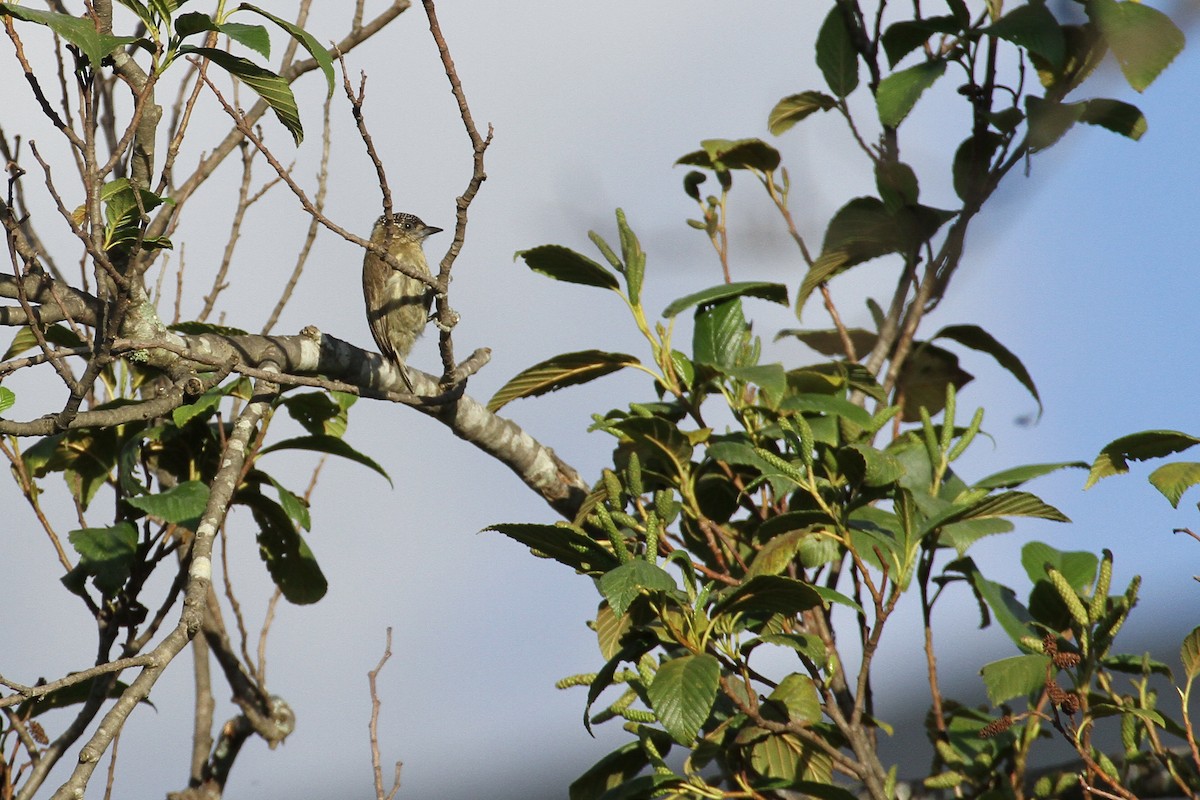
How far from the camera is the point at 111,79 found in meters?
4.53

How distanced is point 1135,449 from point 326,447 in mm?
2180

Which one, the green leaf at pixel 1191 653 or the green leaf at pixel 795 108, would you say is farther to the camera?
the green leaf at pixel 795 108

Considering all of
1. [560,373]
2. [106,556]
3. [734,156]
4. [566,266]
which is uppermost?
[734,156]

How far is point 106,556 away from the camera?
9.76 ft

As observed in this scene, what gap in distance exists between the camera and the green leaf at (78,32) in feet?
6.37

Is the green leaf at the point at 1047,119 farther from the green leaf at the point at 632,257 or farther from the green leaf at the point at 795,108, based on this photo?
the green leaf at the point at 632,257

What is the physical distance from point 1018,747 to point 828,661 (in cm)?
57

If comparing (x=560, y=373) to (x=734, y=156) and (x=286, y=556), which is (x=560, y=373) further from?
(x=286, y=556)

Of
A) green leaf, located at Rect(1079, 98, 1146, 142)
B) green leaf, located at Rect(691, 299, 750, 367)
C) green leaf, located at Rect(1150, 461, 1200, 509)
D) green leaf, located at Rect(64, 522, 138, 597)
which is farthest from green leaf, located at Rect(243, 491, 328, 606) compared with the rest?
green leaf, located at Rect(1079, 98, 1146, 142)

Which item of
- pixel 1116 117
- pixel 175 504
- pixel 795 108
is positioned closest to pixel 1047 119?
pixel 1116 117

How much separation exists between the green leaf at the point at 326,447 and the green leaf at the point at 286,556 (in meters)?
0.18

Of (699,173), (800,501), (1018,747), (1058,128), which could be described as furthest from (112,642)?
(1058,128)

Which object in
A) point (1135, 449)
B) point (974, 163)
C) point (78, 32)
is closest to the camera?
point (78, 32)

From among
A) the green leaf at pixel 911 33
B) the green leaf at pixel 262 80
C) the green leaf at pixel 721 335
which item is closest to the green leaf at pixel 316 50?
the green leaf at pixel 262 80
